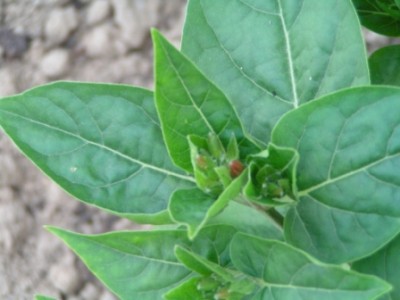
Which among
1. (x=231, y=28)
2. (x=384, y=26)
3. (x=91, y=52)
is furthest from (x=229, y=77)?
(x=91, y=52)

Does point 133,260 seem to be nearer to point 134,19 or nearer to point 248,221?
point 248,221

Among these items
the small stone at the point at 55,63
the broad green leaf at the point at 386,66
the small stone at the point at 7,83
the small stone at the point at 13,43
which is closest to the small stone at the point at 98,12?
the small stone at the point at 55,63

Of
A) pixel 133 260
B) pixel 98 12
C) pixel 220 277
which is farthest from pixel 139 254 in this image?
pixel 98 12

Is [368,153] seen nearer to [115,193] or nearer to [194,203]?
[194,203]

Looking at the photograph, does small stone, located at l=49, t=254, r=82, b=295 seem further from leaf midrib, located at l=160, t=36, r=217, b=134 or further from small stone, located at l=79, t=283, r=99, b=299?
leaf midrib, located at l=160, t=36, r=217, b=134

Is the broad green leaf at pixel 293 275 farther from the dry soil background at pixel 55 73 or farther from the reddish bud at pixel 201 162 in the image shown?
the dry soil background at pixel 55 73

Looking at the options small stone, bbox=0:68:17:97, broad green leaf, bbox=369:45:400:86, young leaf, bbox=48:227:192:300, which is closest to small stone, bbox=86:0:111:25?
small stone, bbox=0:68:17:97

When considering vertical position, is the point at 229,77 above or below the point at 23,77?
above

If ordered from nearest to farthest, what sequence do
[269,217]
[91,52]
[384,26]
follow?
[269,217] → [384,26] → [91,52]
